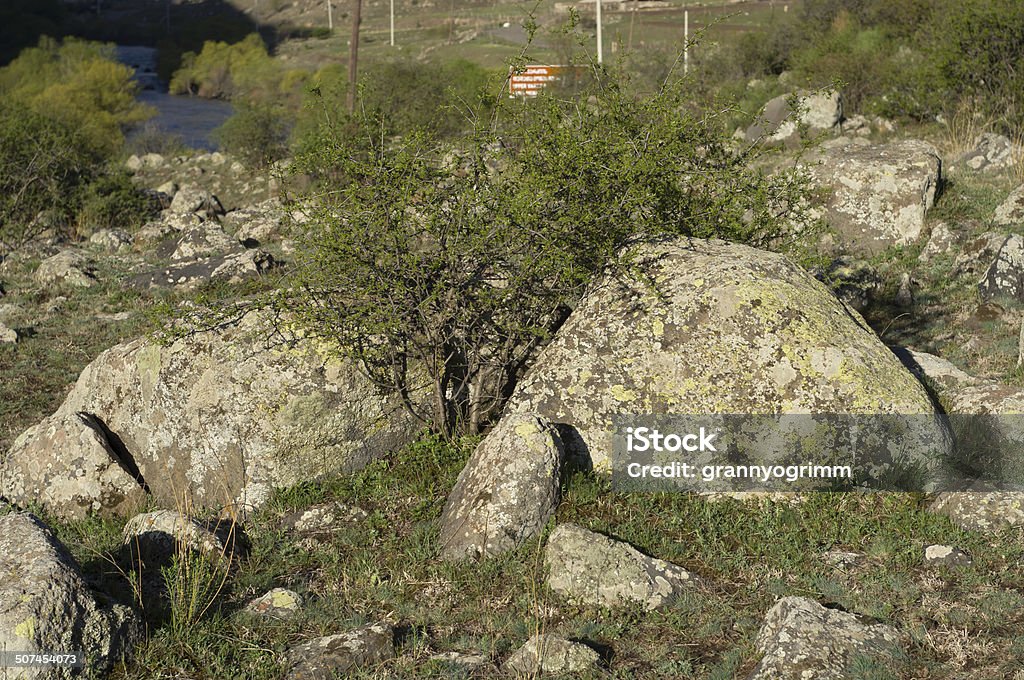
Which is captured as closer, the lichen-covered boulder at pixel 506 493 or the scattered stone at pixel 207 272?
the lichen-covered boulder at pixel 506 493

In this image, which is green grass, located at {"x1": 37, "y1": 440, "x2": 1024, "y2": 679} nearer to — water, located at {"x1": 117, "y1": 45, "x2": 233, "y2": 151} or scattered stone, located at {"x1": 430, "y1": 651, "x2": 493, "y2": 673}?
scattered stone, located at {"x1": 430, "y1": 651, "x2": 493, "y2": 673}

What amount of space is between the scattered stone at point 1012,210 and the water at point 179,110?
27.8 meters

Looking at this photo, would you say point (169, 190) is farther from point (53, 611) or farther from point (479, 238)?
point (53, 611)

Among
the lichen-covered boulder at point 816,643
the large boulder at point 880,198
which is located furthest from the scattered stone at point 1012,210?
the lichen-covered boulder at point 816,643

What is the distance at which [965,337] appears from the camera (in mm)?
9641

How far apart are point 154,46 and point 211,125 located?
54441 mm

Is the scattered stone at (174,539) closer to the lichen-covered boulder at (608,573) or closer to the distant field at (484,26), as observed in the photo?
the lichen-covered boulder at (608,573)

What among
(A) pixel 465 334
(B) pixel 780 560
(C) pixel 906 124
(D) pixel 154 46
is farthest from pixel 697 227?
(D) pixel 154 46

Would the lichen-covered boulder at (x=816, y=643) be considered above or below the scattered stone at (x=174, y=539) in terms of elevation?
above

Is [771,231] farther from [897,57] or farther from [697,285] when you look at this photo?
[897,57]

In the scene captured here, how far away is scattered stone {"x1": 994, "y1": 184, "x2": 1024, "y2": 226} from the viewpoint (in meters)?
12.7

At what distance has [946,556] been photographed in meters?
5.59

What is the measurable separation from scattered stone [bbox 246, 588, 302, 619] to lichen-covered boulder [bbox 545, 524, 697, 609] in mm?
1494

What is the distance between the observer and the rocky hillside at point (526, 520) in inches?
193
